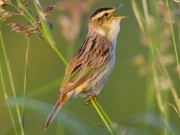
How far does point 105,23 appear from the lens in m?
5.42

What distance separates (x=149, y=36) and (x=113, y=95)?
12.8 feet

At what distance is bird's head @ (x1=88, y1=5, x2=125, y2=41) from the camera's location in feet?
17.5

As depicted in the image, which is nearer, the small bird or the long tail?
the long tail

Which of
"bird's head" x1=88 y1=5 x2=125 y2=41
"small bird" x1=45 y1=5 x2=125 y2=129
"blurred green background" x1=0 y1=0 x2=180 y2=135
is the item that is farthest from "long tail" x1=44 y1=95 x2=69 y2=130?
"blurred green background" x1=0 y1=0 x2=180 y2=135

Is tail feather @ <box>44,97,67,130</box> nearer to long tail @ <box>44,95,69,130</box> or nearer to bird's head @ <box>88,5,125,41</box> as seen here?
long tail @ <box>44,95,69,130</box>

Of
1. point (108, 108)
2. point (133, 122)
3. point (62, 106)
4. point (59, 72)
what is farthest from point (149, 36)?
point (59, 72)

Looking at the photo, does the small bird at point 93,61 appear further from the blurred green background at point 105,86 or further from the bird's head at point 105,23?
the blurred green background at point 105,86

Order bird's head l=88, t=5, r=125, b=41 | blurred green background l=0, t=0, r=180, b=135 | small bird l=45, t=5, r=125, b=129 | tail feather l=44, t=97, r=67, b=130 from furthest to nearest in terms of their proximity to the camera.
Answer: blurred green background l=0, t=0, r=180, b=135 < bird's head l=88, t=5, r=125, b=41 < small bird l=45, t=5, r=125, b=129 < tail feather l=44, t=97, r=67, b=130

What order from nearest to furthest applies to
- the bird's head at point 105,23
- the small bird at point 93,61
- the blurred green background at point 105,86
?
the small bird at point 93,61, the bird's head at point 105,23, the blurred green background at point 105,86

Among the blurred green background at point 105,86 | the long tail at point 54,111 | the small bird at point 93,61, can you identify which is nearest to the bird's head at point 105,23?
the small bird at point 93,61

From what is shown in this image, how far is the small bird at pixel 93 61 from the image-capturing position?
4820 millimetres

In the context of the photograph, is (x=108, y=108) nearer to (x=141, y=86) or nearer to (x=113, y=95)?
(x=113, y=95)

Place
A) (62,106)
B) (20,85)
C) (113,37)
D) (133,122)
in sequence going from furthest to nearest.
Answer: (20,85) < (113,37) < (62,106) < (133,122)

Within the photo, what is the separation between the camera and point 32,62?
8.73m
